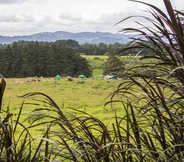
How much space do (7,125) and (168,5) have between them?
646mm

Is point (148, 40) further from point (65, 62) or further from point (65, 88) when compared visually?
point (65, 62)

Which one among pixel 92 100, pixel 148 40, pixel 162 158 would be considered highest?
pixel 148 40

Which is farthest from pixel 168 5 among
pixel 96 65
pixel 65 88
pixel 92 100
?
pixel 96 65

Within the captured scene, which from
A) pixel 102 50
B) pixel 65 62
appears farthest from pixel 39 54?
pixel 102 50

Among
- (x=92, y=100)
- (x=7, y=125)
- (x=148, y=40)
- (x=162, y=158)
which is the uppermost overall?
(x=148, y=40)

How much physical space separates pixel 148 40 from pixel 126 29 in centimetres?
10

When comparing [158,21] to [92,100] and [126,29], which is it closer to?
[126,29]

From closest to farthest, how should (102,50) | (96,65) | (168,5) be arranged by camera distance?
(168,5) → (96,65) → (102,50)

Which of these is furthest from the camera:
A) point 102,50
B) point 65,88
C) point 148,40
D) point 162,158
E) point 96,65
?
point 102,50

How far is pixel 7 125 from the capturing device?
104cm

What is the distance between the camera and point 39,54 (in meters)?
51.2

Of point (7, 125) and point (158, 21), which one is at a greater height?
point (158, 21)

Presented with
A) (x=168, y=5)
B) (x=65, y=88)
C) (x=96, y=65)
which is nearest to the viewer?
(x=168, y=5)

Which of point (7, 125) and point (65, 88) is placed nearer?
point (7, 125)
